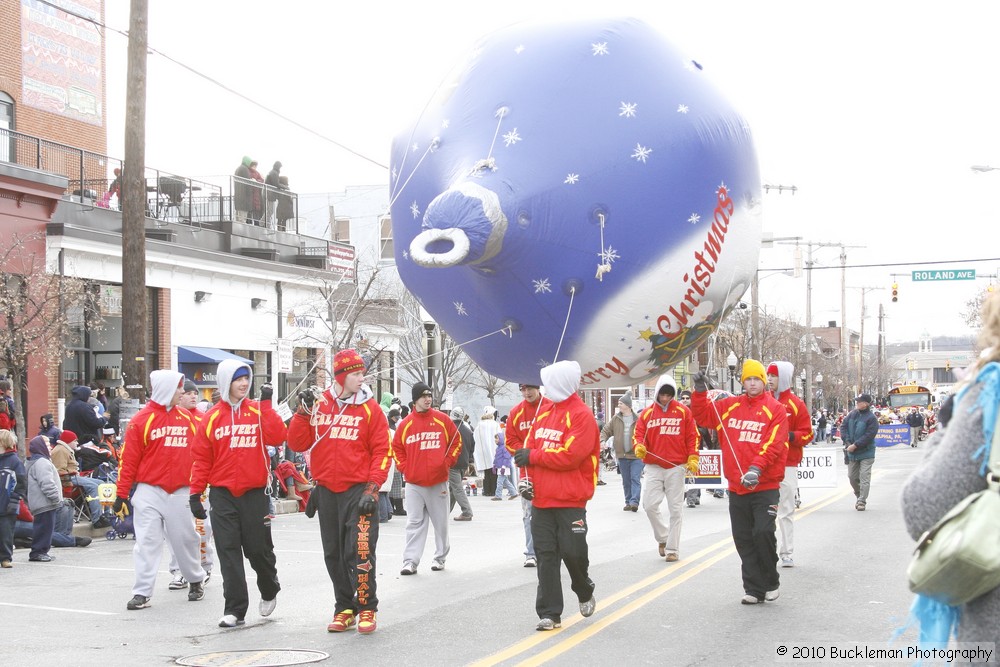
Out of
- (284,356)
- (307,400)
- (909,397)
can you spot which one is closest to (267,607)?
(307,400)

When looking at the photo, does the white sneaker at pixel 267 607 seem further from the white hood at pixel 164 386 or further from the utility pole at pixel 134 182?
the utility pole at pixel 134 182

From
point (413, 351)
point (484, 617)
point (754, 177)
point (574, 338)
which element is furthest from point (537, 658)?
point (413, 351)

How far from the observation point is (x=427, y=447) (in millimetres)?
11281

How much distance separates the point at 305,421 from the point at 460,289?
1.48 m

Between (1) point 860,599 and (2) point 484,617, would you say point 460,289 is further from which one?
(1) point 860,599

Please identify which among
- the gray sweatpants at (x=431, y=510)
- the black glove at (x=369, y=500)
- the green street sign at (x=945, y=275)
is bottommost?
the gray sweatpants at (x=431, y=510)

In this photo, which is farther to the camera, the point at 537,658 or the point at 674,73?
the point at 674,73

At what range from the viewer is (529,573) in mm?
10844

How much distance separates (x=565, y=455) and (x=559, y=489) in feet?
0.80

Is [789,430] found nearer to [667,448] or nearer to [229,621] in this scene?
[667,448]

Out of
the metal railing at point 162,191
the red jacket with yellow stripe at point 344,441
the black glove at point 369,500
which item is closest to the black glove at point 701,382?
the red jacket with yellow stripe at point 344,441

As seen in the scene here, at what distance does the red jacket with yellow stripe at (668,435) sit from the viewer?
12.1 meters

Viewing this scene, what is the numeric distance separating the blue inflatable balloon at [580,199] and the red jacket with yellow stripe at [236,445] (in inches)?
61.1

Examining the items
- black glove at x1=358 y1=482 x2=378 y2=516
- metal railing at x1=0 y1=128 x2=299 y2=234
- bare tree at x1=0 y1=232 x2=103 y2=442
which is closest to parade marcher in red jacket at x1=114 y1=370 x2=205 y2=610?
black glove at x1=358 y1=482 x2=378 y2=516
